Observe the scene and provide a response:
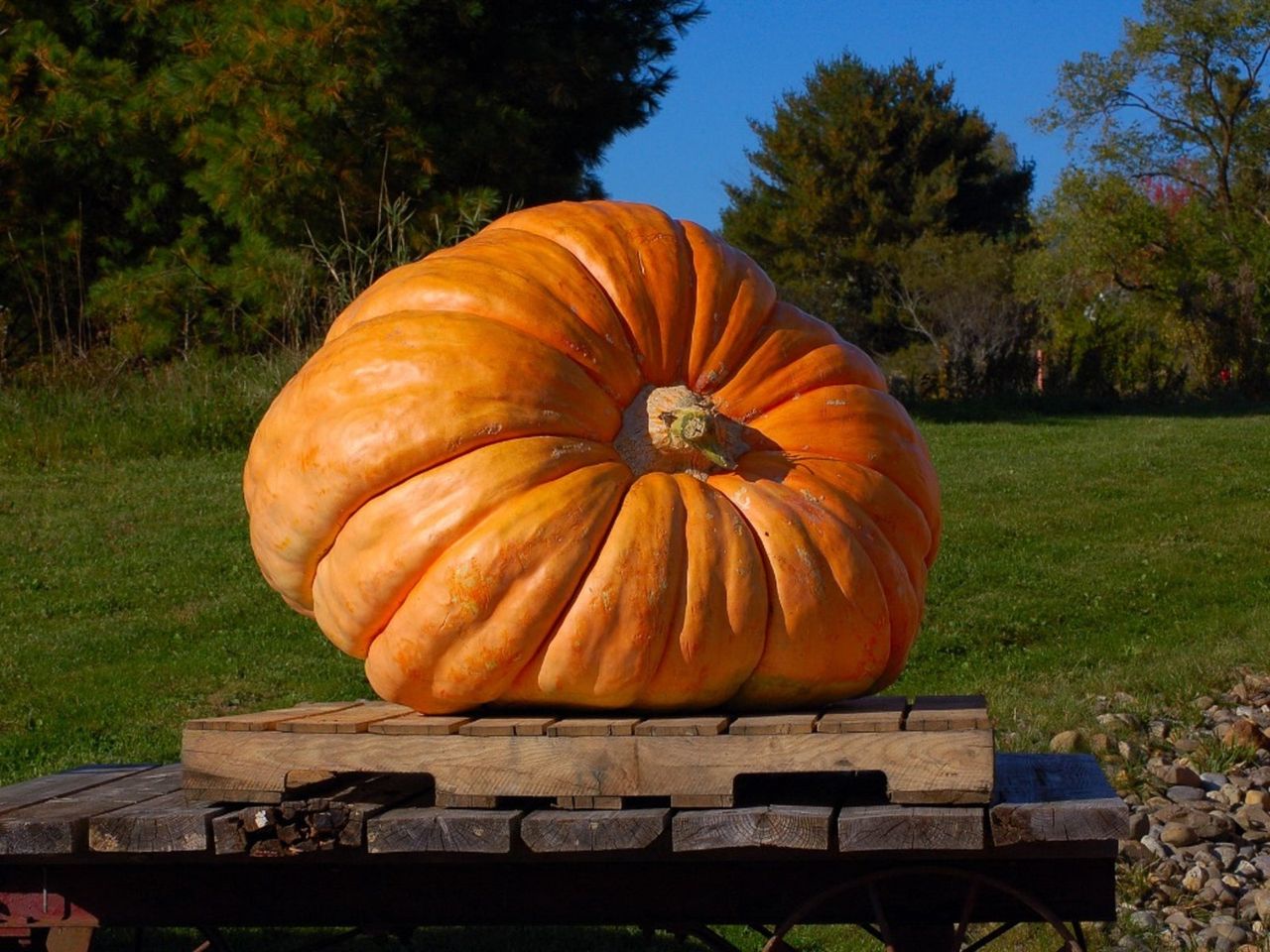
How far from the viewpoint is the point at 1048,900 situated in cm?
269

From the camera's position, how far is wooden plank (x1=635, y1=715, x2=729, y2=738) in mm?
2555

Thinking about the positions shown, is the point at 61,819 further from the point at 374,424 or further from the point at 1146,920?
the point at 1146,920

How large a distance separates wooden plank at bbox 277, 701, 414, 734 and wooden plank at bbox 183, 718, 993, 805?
0.03m

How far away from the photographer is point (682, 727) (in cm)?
258

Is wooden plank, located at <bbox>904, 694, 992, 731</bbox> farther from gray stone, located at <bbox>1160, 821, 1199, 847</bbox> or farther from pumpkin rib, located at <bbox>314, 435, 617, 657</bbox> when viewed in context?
gray stone, located at <bbox>1160, 821, 1199, 847</bbox>

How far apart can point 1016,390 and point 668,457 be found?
1629 cm

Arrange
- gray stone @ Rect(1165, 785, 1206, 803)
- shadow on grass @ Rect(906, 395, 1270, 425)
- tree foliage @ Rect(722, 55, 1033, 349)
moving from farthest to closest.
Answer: tree foliage @ Rect(722, 55, 1033, 349), shadow on grass @ Rect(906, 395, 1270, 425), gray stone @ Rect(1165, 785, 1206, 803)

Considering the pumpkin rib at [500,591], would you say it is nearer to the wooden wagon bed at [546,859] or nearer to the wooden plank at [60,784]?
the wooden wagon bed at [546,859]

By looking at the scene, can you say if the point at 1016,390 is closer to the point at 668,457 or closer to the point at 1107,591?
the point at 1107,591

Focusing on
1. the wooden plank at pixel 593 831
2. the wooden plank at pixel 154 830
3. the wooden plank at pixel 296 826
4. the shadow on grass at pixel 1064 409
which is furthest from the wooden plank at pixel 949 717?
the shadow on grass at pixel 1064 409

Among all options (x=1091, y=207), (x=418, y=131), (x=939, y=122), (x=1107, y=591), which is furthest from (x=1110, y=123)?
Answer: (x=1107, y=591)

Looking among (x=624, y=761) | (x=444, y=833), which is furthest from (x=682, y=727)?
(x=444, y=833)

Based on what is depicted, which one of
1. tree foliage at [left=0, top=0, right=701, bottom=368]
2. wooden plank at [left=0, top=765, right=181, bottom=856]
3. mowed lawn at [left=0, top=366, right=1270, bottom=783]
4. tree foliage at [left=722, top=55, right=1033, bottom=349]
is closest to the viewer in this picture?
wooden plank at [left=0, top=765, right=181, bottom=856]

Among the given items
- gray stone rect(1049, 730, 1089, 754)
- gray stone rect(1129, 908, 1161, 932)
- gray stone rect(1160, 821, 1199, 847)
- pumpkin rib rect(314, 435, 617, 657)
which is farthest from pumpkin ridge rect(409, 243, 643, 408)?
gray stone rect(1049, 730, 1089, 754)
